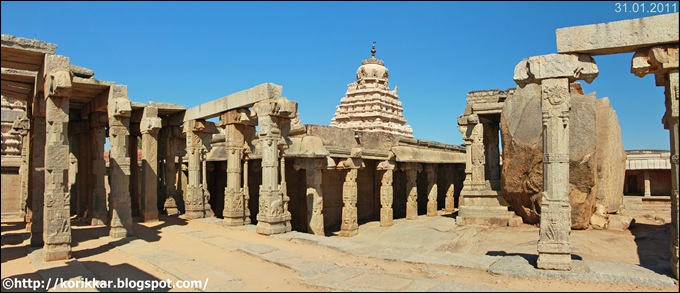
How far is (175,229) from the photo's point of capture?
12367 millimetres

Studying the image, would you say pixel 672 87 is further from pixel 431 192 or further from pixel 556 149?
pixel 431 192

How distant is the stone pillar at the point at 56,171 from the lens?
8.12 meters

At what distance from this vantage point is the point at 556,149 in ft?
23.3

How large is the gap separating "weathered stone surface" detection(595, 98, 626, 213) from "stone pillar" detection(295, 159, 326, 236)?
849 centimetres

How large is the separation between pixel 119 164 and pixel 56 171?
7.64 feet

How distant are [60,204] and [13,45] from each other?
2969 mm

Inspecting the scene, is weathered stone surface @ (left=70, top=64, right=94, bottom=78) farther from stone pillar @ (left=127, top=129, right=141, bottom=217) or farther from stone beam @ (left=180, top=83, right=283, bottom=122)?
stone pillar @ (left=127, top=129, right=141, bottom=217)

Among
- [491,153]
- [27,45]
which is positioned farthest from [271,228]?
[491,153]

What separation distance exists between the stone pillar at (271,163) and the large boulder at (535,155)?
6596 millimetres

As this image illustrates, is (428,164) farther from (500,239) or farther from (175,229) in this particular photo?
(175,229)

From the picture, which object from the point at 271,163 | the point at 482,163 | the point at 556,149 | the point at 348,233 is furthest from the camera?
the point at 348,233

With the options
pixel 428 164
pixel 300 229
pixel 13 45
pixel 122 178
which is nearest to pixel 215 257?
pixel 122 178

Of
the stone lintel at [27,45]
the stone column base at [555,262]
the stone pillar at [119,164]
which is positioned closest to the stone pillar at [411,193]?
the stone pillar at [119,164]

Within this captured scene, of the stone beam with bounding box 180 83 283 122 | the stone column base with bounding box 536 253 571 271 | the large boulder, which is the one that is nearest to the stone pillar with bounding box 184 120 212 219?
the stone beam with bounding box 180 83 283 122
